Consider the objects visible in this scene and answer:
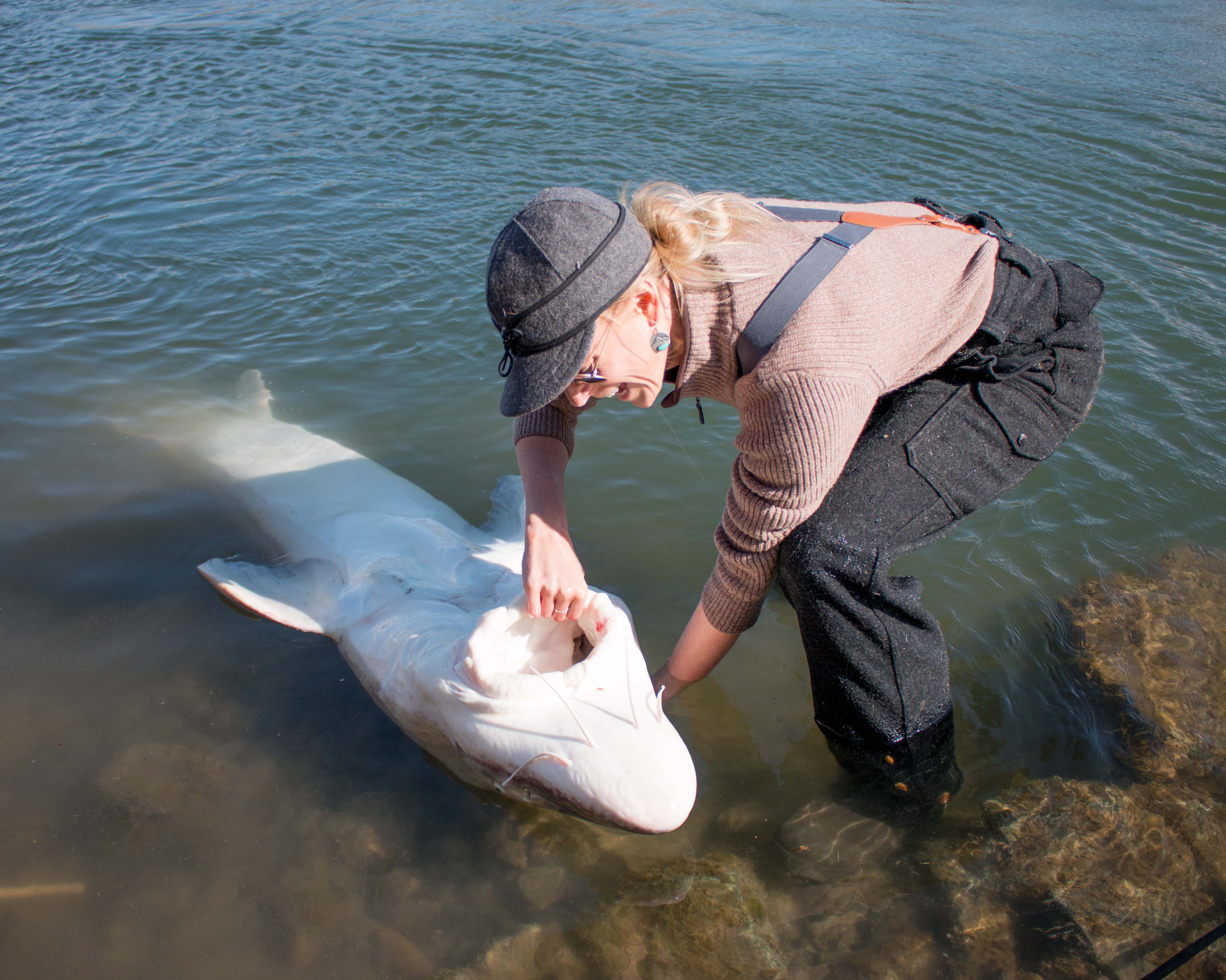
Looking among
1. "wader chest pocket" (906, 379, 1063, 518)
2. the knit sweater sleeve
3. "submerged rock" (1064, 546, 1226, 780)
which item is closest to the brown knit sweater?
the knit sweater sleeve

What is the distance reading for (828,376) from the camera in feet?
6.56

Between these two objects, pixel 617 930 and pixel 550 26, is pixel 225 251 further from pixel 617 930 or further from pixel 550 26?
pixel 550 26

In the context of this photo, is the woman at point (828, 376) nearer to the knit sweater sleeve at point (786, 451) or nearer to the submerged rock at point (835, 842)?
the knit sweater sleeve at point (786, 451)

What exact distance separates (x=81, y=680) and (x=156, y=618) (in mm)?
398

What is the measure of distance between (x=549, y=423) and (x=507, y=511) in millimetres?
1108

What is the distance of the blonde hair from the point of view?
2.10 m

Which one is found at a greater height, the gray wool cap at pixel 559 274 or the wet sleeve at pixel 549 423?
the gray wool cap at pixel 559 274

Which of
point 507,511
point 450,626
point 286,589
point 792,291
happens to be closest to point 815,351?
point 792,291

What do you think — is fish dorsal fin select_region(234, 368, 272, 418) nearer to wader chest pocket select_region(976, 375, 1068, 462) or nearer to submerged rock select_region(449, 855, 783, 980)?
submerged rock select_region(449, 855, 783, 980)

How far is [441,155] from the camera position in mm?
8203

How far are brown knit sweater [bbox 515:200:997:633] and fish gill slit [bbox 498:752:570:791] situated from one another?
31.2 inches

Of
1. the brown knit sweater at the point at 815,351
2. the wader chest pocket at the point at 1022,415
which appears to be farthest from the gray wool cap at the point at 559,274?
the wader chest pocket at the point at 1022,415

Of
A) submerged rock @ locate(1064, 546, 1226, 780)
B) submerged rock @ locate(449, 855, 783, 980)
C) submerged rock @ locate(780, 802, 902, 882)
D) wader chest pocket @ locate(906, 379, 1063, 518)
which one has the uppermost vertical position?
wader chest pocket @ locate(906, 379, 1063, 518)

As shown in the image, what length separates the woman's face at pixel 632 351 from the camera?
2.05 m
